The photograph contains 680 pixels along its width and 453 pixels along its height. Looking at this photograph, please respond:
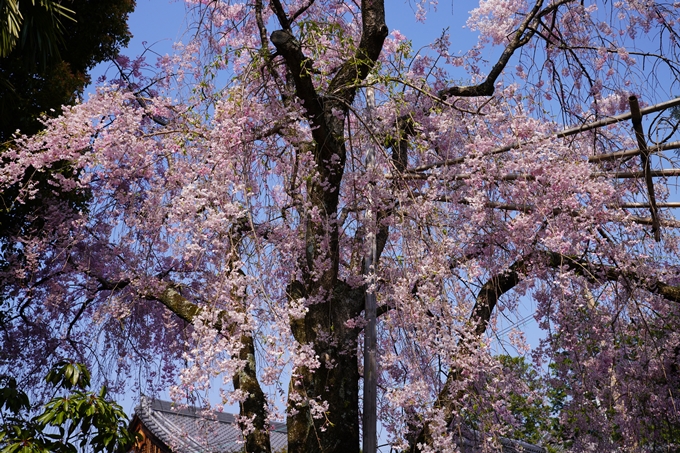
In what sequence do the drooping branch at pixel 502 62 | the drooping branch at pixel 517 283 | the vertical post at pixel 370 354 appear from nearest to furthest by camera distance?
the vertical post at pixel 370 354 → the drooping branch at pixel 517 283 → the drooping branch at pixel 502 62

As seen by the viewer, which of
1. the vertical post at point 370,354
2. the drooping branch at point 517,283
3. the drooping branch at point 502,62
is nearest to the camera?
the vertical post at point 370,354

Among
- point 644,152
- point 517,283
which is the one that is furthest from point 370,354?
point 644,152

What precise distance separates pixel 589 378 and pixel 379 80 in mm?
3550

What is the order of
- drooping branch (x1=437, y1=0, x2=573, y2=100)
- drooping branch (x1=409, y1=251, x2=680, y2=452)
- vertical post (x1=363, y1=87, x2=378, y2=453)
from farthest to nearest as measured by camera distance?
drooping branch (x1=437, y1=0, x2=573, y2=100) < drooping branch (x1=409, y1=251, x2=680, y2=452) < vertical post (x1=363, y1=87, x2=378, y2=453)

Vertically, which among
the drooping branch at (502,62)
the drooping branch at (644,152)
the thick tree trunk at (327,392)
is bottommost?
the thick tree trunk at (327,392)

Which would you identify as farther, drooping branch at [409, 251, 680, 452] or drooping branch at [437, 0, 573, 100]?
drooping branch at [437, 0, 573, 100]

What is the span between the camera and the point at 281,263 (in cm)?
532

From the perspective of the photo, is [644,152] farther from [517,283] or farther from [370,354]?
[370,354]

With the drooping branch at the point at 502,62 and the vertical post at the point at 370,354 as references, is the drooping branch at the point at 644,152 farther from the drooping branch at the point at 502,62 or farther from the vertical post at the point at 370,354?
the vertical post at the point at 370,354

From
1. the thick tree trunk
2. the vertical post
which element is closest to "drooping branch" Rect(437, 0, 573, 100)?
the vertical post

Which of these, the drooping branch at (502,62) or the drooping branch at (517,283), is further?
the drooping branch at (502,62)

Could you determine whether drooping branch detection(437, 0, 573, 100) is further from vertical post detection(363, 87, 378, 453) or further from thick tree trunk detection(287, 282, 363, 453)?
thick tree trunk detection(287, 282, 363, 453)

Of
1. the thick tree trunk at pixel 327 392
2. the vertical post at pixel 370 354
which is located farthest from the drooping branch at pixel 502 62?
the thick tree trunk at pixel 327 392

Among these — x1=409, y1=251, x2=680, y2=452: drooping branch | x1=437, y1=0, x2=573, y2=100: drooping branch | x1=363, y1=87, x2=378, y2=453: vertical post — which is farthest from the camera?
x1=437, y1=0, x2=573, y2=100: drooping branch
